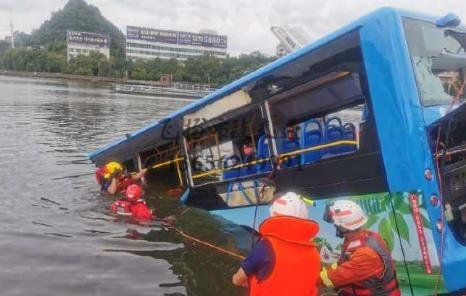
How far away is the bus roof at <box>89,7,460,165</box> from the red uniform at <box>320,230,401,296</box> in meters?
2.31

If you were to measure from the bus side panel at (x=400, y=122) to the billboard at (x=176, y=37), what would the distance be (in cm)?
12775

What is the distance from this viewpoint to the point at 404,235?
5344mm

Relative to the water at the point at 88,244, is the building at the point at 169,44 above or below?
above

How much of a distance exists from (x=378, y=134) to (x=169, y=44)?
5181 inches

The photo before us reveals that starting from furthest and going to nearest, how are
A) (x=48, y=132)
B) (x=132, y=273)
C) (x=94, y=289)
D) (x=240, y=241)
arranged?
(x=48, y=132) → (x=240, y=241) → (x=132, y=273) → (x=94, y=289)

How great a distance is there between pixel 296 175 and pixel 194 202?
3.11 meters

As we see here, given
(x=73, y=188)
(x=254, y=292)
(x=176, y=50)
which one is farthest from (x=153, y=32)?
(x=254, y=292)

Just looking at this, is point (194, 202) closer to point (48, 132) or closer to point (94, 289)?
point (94, 289)

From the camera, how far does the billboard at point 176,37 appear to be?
129 m

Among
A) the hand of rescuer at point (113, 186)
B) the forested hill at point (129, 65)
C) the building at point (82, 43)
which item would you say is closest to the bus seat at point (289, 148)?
the hand of rescuer at point (113, 186)

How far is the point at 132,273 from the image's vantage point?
23.0 ft

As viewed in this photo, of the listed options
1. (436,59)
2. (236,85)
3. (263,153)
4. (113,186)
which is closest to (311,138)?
(263,153)

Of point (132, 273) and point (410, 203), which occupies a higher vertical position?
point (410, 203)

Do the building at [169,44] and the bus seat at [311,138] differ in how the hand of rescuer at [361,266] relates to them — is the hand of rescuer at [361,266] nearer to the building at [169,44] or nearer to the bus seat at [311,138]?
the bus seat at [311,138]
